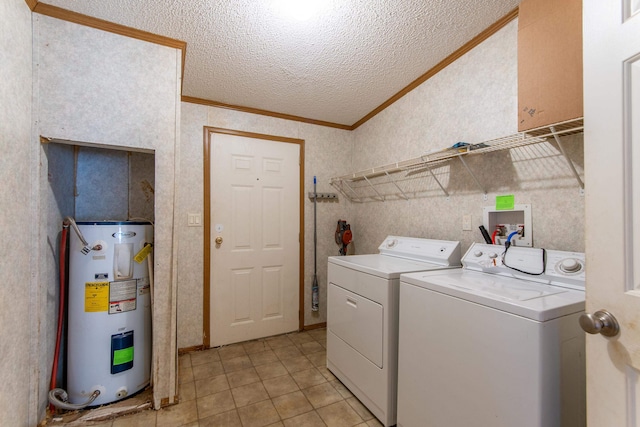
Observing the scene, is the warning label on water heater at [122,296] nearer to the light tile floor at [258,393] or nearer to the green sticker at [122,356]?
the green sticker at [122,356]

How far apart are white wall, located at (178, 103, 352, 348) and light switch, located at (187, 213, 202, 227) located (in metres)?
0.04

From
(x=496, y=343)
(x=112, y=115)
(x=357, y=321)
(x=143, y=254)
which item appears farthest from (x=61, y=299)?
(x=496, y=343)

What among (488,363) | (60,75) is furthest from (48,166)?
(488,363)

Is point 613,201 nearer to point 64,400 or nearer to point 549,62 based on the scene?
point 549,62

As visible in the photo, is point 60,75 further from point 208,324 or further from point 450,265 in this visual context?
point 450,265

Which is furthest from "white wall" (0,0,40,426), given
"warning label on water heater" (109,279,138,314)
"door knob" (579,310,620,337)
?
"door knob" (579,310,620,337)

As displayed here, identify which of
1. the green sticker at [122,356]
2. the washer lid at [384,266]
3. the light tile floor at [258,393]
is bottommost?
the light tile floor at [258,393]

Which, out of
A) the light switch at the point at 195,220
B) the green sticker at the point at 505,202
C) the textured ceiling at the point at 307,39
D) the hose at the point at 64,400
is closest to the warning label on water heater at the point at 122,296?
the hose at the point at 64,400

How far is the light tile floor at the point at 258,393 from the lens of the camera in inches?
65.2

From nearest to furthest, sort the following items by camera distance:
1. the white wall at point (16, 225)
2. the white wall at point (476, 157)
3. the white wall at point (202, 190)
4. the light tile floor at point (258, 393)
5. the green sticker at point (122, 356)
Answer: the white wall at point (16, 225), the white wall at point (476, 157), the light tile floor at point (258, 393), the green sticker at point (122, 356), the white wall at point (202, 190)

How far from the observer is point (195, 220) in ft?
8.36

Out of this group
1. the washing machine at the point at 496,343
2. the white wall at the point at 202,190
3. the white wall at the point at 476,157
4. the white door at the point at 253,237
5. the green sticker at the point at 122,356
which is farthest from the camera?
the white door at the point at 253,237

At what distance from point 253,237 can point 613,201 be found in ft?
8.31

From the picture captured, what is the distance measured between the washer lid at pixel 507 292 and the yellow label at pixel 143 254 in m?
1.66
